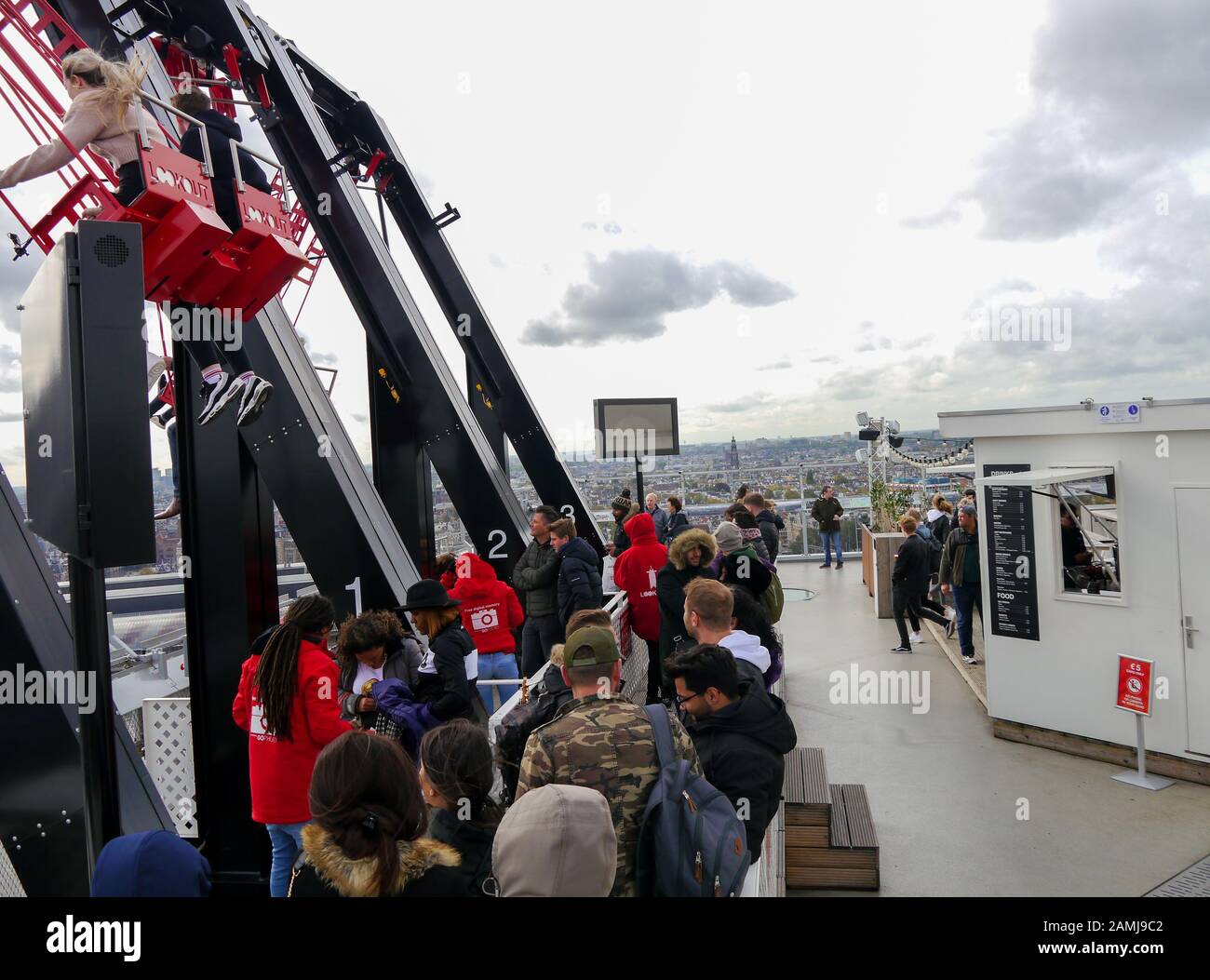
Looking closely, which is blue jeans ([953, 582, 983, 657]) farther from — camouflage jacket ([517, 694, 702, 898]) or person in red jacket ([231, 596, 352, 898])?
camouflage jacket ([517, 694, 702, 898])

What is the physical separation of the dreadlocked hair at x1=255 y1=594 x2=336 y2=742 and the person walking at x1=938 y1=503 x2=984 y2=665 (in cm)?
689

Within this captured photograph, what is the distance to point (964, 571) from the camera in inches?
339

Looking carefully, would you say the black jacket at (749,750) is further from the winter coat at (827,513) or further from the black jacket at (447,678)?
the winter coat at (827,513)

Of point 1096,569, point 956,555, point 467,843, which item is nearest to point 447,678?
point 467,843

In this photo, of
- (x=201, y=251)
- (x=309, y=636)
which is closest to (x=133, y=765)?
(x=309, y=636)

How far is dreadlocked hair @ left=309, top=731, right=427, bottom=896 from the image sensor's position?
189 centimetres

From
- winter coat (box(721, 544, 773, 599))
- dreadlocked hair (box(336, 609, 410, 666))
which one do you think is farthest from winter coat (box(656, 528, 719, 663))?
dreadlocked hair (box(336, 609, 410, 666))

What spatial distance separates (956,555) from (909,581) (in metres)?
1.22

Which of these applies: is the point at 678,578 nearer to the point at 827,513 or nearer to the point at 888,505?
the point at 888,505

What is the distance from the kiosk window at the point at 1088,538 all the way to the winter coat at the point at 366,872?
6010 millimetres
